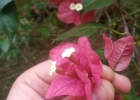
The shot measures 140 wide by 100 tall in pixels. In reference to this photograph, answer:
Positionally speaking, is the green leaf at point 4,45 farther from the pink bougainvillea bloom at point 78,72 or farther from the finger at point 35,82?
the pink bougainvillea bloom at point 78,72

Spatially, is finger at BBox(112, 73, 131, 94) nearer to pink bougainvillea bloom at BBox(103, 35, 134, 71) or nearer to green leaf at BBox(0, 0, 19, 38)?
pink bougainvillea bloom at BBox(103, 35, 134, 71)

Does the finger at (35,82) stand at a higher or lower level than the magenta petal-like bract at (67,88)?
lower

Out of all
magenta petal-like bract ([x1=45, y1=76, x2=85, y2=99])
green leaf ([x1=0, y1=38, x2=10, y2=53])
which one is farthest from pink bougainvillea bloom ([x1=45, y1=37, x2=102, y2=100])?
green leaf ([x1=0, y1=38, x2=10, y2=53])

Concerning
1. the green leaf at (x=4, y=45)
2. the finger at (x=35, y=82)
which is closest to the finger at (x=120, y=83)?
the finger at (x=35, y=82)

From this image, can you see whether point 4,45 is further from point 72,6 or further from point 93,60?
point 93,60

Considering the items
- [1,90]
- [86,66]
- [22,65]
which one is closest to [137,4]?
[22,65]

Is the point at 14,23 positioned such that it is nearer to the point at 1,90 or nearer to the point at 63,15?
the point at 63,15

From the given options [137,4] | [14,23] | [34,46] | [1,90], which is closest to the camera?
[14,23]
